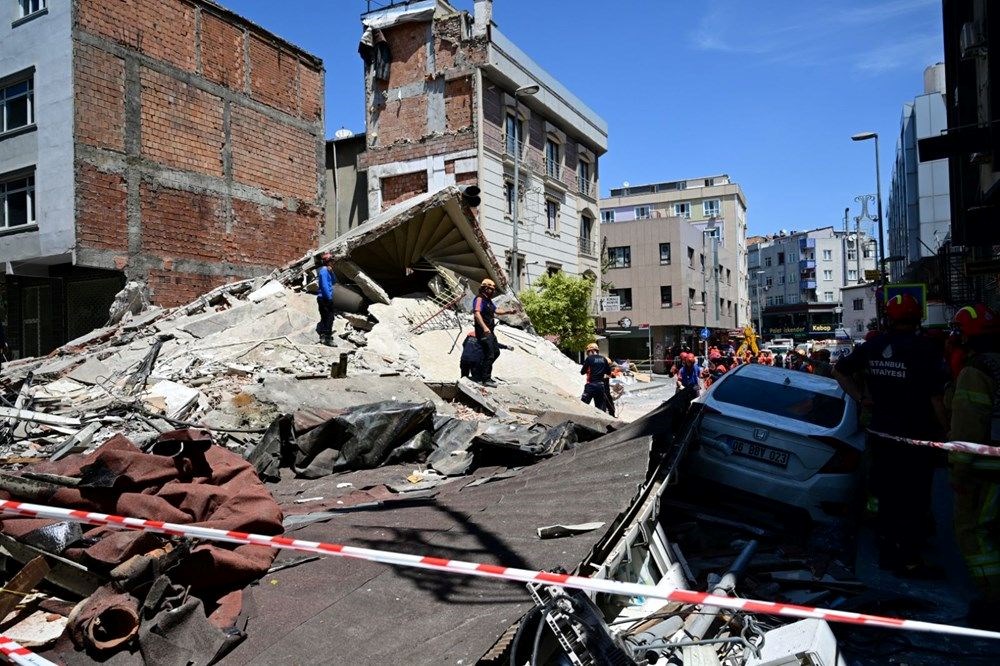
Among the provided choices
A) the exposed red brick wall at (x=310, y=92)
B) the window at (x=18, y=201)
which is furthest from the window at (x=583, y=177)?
the window at (x=18, y=201)

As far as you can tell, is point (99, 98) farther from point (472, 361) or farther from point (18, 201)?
point (472, 361)

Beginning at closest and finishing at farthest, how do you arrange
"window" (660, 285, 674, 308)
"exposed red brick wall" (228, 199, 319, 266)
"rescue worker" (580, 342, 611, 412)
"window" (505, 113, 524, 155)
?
"rescue worker" (580, 342, 611, 412)
"exposed red brick wall" (228, 199, 319, 266)
"window" (505, 113, 524, 155)
"window" (660, 285, 674, 308)

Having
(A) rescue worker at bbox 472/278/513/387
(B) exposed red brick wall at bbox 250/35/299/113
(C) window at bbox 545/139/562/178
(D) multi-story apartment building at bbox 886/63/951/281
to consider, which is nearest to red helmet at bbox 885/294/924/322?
(A) rescue worker at bbox 472/278/513/387

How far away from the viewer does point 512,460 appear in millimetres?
6082

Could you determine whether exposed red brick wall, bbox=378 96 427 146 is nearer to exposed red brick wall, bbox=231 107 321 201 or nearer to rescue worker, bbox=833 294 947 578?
exposed red brick wall, bbox=231 107 321 201

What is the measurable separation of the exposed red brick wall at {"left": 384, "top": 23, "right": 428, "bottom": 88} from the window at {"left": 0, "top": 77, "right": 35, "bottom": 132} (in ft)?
42.9

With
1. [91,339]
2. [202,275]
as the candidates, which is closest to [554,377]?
[91,339]

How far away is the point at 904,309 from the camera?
209 inches

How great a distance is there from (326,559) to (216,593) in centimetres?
52

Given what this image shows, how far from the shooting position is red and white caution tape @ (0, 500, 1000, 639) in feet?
8.08

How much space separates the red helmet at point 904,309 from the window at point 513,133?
23.2 m

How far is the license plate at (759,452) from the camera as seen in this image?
18.6 feet

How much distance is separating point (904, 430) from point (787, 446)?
89 centimetres

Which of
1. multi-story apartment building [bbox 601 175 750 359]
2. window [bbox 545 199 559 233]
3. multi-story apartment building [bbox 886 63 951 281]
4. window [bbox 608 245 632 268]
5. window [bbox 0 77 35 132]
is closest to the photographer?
window [bbox 0 77 35 132]
